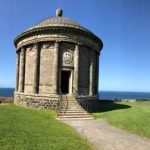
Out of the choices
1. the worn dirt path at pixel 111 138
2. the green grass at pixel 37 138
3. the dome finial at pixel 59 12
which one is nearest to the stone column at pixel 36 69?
the dome finial at pixel 59 12

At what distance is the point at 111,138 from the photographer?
11930mm

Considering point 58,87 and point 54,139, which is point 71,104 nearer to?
point 58,87

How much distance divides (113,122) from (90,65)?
35.1 feet

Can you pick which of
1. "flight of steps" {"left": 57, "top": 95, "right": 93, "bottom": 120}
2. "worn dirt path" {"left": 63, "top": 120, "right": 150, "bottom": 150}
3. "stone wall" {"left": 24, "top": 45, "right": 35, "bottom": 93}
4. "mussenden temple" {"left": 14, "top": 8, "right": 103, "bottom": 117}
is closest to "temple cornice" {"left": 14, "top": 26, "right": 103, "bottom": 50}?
"mussenden temple" {"left": 14, "top": 8, "right": 103, "bottom": 117}

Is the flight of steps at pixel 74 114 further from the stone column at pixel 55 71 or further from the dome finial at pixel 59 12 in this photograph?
the dome finial at pixel 59 12

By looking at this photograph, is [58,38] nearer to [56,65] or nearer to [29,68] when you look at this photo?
[56,65]

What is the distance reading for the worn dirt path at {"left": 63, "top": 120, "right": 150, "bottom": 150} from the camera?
1046cm

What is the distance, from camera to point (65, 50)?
2422 cm

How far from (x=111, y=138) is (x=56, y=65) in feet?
42.6

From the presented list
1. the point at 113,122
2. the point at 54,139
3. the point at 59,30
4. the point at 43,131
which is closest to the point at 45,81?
the point at 59,30

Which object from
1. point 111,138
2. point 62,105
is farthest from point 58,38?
point 111,138

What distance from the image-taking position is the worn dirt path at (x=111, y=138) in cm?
1046

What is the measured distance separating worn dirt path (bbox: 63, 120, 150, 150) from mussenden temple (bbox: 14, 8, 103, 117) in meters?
8.20

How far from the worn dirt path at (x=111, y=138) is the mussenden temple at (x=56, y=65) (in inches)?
323
